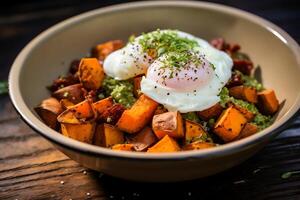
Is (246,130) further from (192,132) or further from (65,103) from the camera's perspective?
(65,103)

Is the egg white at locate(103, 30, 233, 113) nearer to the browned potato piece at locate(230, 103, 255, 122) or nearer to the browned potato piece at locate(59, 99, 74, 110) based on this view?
the browned potato piece at locate(230, 103, 255, 122)

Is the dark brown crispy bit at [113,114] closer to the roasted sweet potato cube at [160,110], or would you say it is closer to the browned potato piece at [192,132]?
the roasted sweet potato cube at [160,110]

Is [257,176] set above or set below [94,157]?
below

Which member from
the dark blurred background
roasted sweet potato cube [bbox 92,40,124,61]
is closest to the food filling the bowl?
roasted sweet potato cube [bbox 92,40,124,61]

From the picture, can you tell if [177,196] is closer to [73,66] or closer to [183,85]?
[183,85]

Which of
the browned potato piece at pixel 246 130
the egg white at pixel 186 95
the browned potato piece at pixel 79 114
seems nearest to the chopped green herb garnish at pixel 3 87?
the browned potato piece at pixel 79 114

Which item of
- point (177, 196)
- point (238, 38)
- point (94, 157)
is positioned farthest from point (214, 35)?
point (94, 157)
